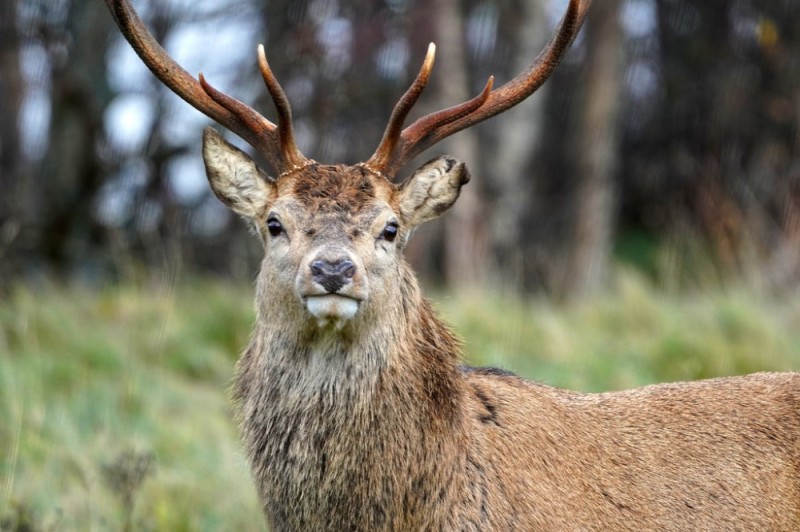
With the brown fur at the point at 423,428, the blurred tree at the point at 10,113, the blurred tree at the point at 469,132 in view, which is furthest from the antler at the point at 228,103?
the blurred tree at the point at 10,113

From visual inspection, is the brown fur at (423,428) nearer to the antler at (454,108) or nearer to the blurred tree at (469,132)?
the antler at (454,108)

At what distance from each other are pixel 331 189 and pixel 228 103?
598 mm

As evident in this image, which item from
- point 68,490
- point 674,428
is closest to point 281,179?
point 674,428

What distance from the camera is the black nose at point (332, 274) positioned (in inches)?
181

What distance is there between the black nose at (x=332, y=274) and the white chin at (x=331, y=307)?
0.12 feet

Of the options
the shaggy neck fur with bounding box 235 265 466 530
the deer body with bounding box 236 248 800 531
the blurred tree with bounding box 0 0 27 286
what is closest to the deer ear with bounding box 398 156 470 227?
the deer body with bounding box 236 248 800 531

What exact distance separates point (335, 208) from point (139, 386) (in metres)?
4.02

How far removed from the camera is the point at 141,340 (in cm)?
951

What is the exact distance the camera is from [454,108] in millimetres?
5340

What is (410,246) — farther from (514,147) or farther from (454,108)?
(454,108)

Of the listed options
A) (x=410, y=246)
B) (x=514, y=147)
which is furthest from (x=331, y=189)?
(x=514, y=147)

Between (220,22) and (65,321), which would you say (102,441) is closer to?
(65,321)

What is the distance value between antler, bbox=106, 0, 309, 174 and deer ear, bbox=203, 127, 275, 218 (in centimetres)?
8

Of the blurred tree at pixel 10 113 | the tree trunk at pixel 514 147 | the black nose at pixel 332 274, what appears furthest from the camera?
the tree trunk at pixel 514 147
